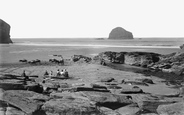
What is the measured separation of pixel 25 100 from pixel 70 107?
2.83 m

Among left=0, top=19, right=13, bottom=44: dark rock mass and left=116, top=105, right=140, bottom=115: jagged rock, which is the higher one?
left=0, top=19, right=13, bottom=44: dark rock mass

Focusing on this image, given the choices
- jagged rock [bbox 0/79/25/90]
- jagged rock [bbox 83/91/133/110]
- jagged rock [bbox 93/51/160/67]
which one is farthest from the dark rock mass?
jagged rock [bbox 83/91/133/110]

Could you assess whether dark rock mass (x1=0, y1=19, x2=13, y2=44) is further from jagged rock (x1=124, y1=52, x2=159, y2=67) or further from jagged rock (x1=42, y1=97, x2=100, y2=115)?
jagged rock (x1=42, y1=97, x2=100, y2=115)

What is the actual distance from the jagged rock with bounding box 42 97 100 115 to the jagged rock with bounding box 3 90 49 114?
2.03 feet

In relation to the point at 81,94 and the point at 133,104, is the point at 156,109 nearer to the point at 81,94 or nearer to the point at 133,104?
the point at 133,104

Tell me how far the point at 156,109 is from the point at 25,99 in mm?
7383

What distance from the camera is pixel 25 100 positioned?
12.1 metres

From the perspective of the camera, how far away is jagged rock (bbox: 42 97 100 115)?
10.8 m

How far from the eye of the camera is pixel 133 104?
12914mm

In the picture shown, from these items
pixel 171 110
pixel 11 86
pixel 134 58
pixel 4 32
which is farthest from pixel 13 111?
pixel 4 32

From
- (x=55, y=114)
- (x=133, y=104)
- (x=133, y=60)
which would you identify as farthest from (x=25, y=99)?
(x=133, y=60)

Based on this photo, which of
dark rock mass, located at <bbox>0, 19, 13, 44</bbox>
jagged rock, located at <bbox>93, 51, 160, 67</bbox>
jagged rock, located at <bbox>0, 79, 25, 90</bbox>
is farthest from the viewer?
dark rock mass, located at <bbox>0, 19, 13, 44</bbox>

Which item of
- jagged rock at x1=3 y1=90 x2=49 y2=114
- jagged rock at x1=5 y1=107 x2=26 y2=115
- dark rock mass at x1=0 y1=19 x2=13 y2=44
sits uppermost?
dark rock mass at x1=0 y1=19 x2=13 y2=44

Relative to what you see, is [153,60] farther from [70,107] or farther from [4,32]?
[4,32]
